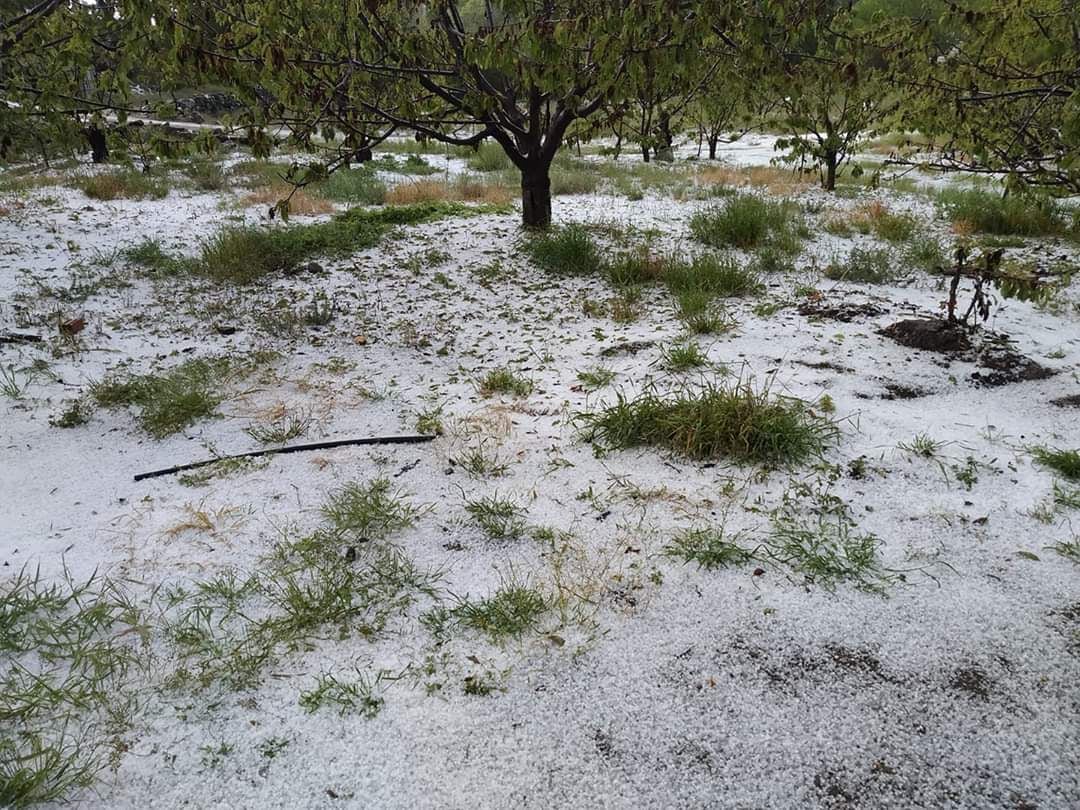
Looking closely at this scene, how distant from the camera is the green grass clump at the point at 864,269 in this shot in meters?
5.48

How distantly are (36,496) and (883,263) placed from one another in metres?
6.39

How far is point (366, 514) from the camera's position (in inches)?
101

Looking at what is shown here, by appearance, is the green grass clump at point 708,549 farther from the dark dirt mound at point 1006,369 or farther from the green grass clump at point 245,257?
the green grass clump at point 245,257

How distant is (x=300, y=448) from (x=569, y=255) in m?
3.62

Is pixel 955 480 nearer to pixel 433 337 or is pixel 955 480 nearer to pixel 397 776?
pixel 397 776

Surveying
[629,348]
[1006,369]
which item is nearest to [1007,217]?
[1006,369]

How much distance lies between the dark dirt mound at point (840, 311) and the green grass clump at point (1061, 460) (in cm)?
189

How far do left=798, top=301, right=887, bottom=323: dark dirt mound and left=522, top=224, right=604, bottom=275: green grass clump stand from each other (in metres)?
1.98

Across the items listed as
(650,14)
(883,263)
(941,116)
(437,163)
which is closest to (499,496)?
(650,14)

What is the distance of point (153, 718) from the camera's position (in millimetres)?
1737

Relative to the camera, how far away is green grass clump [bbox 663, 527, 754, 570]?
2.27 metres

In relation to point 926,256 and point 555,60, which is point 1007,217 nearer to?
point 926,256

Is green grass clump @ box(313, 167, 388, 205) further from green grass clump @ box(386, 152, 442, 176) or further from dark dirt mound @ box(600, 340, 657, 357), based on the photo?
dark dirt mound @ box(600, 340, 657, 357)

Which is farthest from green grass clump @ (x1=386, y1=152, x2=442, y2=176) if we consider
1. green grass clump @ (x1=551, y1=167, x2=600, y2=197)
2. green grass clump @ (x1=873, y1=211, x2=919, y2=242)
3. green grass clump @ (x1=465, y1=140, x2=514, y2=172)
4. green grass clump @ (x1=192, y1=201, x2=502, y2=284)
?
green grass clump @ (x1=873, y1=211, x2=919, y2=242)
